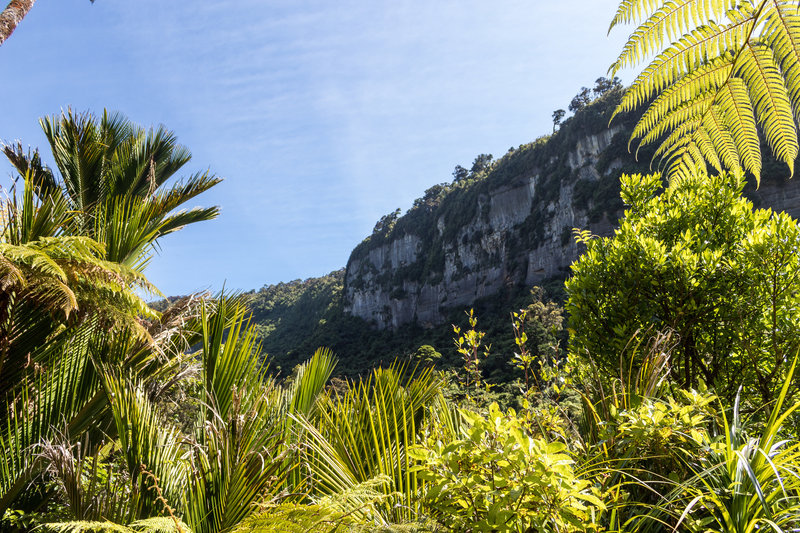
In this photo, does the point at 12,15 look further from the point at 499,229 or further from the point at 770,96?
the point at 499,229

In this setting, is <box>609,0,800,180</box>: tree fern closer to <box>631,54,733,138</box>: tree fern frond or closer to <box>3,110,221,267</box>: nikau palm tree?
<box>631,54,733,138</box>: tree fern frond

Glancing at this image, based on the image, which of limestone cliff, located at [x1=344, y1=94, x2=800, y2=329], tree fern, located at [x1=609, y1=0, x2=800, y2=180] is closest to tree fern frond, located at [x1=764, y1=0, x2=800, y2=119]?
tree fern, located at [x1=609, y1=0, x2=800, y2=180]

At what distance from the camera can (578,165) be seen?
58688mm

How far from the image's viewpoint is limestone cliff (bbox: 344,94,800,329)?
54656 millimetres

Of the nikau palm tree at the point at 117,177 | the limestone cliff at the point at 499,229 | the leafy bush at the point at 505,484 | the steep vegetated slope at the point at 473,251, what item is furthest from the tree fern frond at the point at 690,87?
the limestone cliff at the point at 499,229

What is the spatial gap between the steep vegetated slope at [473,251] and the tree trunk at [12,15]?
119ft

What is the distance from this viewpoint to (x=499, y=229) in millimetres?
66312

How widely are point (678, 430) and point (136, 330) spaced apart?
2642 mm

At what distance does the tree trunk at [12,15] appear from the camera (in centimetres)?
337

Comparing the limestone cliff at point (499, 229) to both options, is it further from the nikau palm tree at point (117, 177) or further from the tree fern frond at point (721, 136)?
the tree fern frond at point (721, 136)

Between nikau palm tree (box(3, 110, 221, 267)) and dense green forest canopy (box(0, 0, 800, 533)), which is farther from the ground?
nikau palm tree (box(3, 110, 221, 267))

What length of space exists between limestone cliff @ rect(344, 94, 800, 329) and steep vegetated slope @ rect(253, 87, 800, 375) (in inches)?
6.9

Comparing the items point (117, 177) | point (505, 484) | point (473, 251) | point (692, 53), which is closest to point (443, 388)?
point (505, 484)

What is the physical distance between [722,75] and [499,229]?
2621 inches
